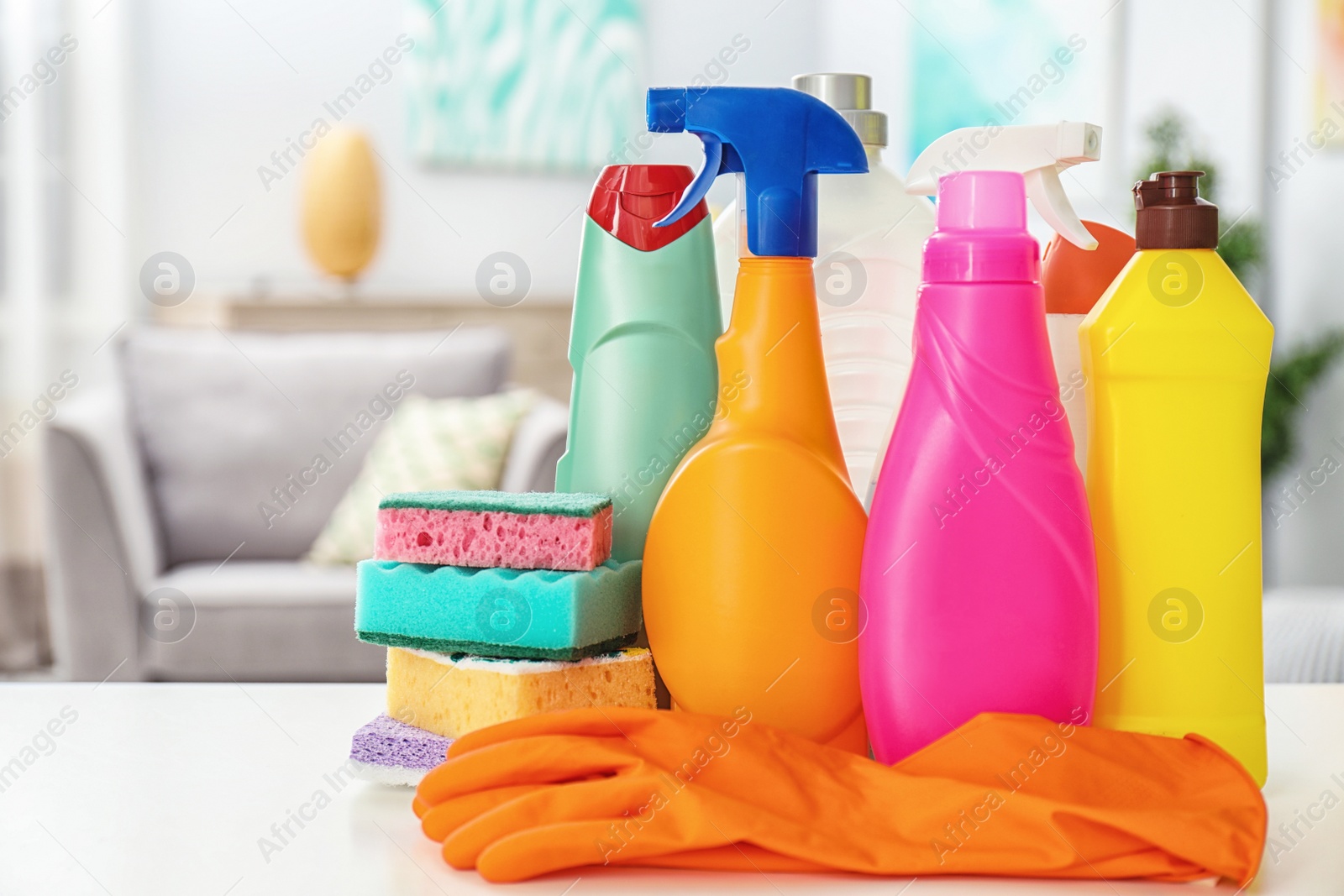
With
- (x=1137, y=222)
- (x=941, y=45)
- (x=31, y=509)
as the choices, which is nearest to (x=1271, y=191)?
(x=941, y=45)

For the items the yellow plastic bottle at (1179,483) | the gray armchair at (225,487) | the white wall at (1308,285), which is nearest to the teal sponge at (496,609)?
the yellow plastic bottle at (1179,483)

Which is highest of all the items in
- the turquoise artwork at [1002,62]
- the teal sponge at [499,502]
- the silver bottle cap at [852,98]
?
the turquoise artwork at [1002,62]

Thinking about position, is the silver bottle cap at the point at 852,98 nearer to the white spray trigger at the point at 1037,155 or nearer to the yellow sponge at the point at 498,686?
the white spray trigger at the point at 1037,155

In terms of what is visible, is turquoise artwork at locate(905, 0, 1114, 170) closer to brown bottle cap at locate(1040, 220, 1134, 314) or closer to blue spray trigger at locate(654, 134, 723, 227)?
brown bottle cap at locate(1040, 220, 1134, 314)

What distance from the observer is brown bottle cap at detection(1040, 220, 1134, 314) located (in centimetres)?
60

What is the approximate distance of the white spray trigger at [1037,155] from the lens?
546 millimetres

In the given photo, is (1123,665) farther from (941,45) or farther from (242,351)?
(941,45)

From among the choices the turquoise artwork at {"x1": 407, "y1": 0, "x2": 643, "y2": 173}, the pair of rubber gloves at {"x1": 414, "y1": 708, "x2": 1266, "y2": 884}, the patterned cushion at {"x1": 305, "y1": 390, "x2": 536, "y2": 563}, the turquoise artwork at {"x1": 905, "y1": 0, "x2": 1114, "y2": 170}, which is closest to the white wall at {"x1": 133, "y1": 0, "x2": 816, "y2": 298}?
the turquoise artwork at {"x1": 407, "y1": 0, "x2": 643, "y2": 173}

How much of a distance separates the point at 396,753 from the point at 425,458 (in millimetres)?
1791

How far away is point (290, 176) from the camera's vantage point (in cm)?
342

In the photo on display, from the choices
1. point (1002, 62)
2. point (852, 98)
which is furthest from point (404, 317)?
point (852, 98)

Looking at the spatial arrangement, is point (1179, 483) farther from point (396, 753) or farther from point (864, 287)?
point (396, 753)

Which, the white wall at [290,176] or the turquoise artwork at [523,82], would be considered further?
the turquoise artwork at [523,82]

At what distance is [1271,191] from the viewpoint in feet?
9.34
